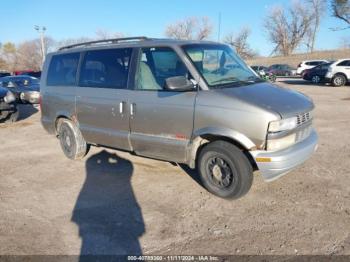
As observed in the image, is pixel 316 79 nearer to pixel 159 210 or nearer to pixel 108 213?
pixel 159 210

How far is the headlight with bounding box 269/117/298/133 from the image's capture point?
4.02 meters

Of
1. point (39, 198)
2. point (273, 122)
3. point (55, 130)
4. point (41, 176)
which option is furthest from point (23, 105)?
→ point (273, 122)

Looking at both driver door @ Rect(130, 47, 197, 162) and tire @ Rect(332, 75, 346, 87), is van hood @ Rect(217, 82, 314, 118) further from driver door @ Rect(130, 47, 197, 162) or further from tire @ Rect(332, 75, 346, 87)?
tire @ Rect(332, 75, 346, 87)

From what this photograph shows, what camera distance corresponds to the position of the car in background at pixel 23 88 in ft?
50.1

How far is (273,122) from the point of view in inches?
158

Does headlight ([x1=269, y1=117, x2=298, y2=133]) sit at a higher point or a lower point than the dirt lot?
higher

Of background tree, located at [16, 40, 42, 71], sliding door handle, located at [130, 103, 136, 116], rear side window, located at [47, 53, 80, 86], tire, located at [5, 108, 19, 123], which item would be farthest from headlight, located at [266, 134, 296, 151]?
background tree, located at [16, 40, 42, 71]

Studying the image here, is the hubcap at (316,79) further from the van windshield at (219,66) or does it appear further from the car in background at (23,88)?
the van windshield at (219,66)

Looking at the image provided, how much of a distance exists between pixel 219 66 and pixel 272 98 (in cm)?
102

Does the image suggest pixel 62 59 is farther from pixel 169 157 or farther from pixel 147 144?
pixel 169 157

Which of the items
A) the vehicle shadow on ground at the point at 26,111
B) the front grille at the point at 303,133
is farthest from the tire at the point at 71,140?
the vehicle shadow on ground at the point at 26,111

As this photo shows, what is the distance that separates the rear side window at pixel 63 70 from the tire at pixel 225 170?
9.95 ft

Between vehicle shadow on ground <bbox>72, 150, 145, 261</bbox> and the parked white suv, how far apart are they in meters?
19.5

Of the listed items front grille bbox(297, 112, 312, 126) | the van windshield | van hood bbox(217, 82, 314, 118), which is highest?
the van windshield
